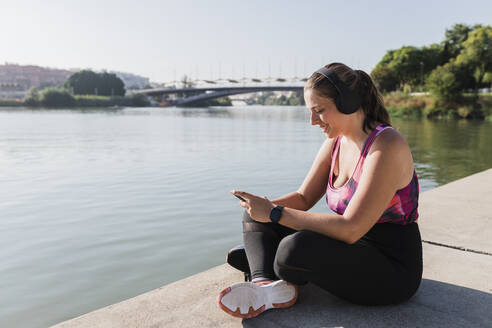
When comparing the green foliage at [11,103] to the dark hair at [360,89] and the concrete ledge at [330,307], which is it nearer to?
the concrete ledge at [330,307]

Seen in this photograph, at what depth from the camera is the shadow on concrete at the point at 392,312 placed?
1572 mm

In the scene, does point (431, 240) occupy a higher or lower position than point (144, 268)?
higher

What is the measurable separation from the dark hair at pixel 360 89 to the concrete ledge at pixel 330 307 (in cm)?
69

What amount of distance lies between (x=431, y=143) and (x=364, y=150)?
13.8 meters

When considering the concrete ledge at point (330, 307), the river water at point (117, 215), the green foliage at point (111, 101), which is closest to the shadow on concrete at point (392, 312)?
the concrete ledge at point (330, 307)

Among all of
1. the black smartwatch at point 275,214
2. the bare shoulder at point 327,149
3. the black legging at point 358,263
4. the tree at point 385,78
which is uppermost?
the tree at point 385,78

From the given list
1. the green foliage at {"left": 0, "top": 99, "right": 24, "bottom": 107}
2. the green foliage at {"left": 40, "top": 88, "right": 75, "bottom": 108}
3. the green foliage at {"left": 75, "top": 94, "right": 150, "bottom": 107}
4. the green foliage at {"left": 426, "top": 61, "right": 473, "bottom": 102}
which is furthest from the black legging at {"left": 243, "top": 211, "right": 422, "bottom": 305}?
the green foliage at {"left": 0, "top": 99, "right": 24, "bottom": 107}

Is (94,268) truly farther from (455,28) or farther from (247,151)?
(455,28)

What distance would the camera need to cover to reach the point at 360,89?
162 centimetres

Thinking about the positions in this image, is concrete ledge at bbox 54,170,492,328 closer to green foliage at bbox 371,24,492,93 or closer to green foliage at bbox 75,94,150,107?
green foliage at bbox 371,24,492,93

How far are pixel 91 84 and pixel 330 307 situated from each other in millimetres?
76655

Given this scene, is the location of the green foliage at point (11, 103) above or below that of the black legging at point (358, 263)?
above

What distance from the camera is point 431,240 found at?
2.55 metres

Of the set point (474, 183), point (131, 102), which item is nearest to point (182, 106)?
point (131, 102)
